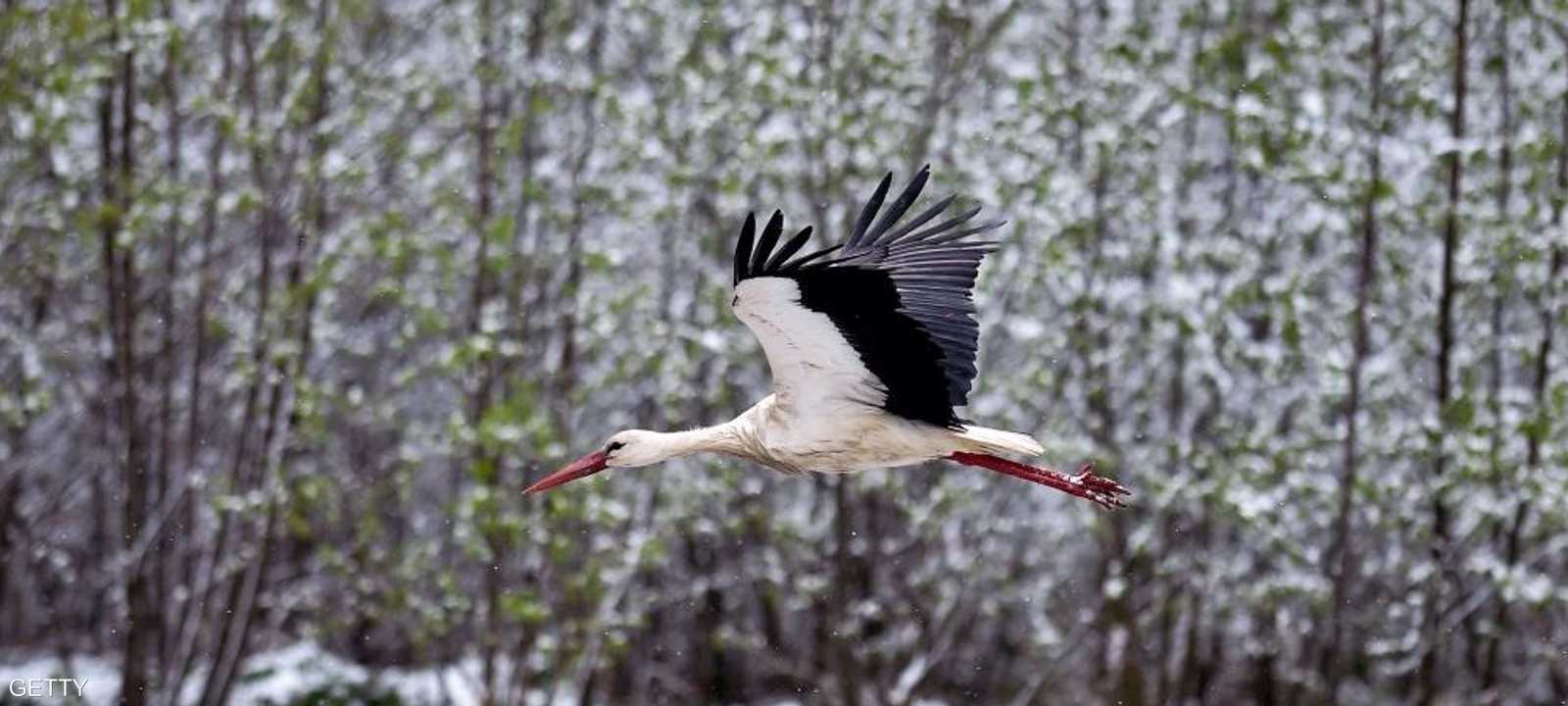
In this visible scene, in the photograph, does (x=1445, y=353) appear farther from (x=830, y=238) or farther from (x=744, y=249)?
(x=744, y=249)

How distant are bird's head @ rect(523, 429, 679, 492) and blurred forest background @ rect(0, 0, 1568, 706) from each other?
13.8ft

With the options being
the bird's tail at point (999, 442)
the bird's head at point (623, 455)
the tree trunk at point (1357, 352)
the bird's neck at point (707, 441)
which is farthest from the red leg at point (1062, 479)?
the tree trunk at point (1357, 352)

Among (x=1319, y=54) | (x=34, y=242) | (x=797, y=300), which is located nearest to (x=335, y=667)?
(x=34, y=242)

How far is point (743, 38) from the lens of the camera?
12.1 metres

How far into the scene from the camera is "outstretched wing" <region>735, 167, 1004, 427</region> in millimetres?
4938

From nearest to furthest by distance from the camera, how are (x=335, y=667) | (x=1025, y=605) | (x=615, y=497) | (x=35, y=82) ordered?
(x=35, y=82) → (x=615, y=497) → (x=335, y=667) → (x=1025, y=605)

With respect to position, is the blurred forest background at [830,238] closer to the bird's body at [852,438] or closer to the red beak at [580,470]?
the red beak at [580,470]

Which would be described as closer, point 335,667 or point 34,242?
point 34,242

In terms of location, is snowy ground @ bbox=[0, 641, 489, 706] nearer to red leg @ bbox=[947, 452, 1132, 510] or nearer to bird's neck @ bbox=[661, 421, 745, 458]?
bird's neck @ bbox=[661, 421, 745, 458]

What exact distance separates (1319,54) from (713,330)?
3.88 meters

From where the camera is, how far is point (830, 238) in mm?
11484

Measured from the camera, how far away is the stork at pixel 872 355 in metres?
5.01

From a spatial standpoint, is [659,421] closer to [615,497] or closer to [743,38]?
[615,497]

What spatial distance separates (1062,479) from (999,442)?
251 mm
